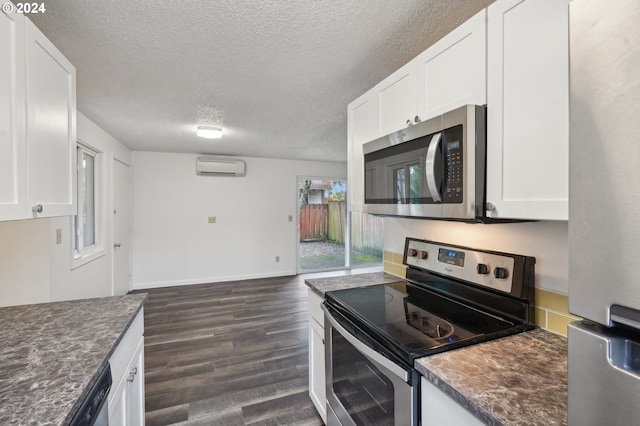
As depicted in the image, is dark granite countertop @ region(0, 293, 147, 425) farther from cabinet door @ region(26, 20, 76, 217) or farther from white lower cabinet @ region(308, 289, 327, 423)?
white lower cabinet @ region(308, 289, 327, 423)

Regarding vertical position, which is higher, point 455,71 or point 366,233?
point 455,71

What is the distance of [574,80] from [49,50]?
1.82 meters

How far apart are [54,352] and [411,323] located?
1.37m

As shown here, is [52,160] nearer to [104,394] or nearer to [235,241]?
[104,394]

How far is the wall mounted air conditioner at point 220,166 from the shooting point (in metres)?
4.73

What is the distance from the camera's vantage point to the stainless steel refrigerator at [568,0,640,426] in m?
0.43

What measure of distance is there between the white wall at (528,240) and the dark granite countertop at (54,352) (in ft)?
5.45

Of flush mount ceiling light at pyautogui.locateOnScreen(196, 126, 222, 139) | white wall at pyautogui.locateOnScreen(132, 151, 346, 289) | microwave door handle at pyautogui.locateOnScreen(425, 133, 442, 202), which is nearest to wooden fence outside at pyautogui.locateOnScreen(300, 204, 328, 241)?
white wall at pyautogui.locateOnScreen(132, 151, 346, 289)

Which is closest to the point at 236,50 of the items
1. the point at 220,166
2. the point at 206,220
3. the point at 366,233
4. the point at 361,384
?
the point at 361,384

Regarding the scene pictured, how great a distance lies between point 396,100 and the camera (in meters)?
1.52

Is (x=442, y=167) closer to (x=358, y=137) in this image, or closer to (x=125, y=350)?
(x=358, y=137)

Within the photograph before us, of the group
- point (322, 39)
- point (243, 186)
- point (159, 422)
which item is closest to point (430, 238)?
point (322, 39)

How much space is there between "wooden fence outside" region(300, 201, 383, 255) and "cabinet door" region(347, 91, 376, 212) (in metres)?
3.86

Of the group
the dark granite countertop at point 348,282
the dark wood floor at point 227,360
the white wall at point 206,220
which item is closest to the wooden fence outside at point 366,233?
the white wall at point 206,220
